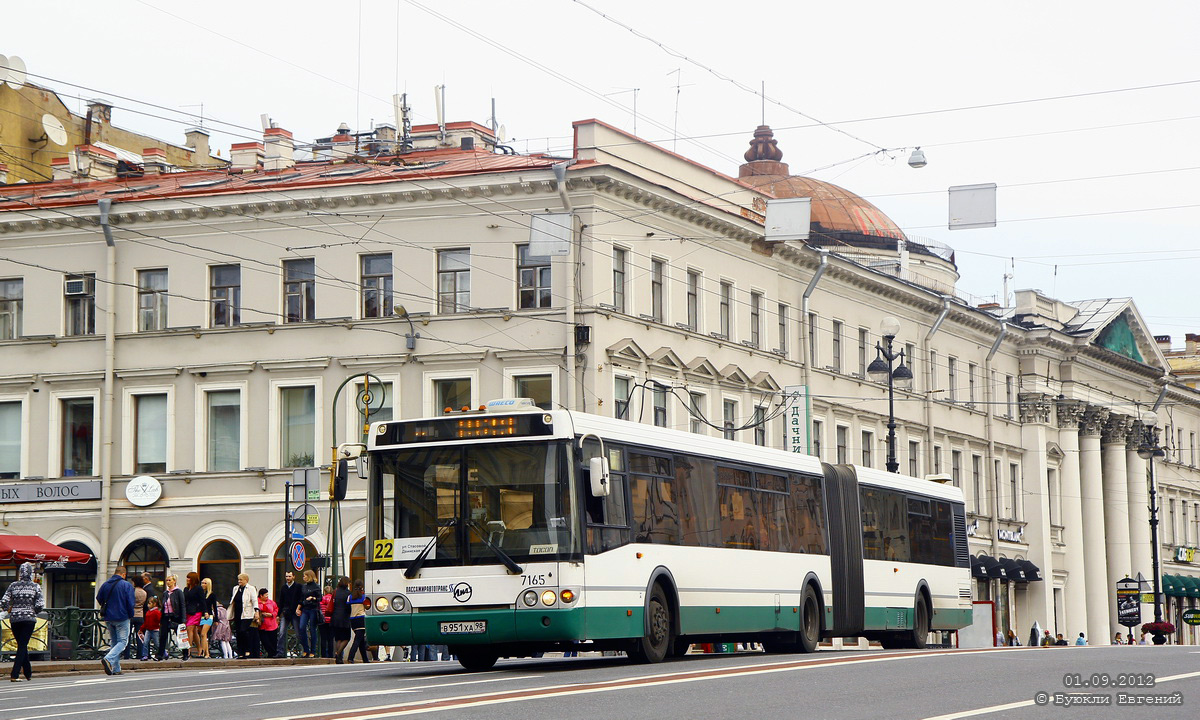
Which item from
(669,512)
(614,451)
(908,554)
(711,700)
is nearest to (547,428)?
(614,451)

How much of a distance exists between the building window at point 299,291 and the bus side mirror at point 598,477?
2601 centimetres

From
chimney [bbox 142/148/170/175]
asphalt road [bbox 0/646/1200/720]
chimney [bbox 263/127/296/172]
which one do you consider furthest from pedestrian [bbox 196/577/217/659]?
chimney [bbox 142/148/170/175]

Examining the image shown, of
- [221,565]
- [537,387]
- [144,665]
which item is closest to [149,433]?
[221,565]

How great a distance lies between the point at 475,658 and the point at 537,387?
866 inches

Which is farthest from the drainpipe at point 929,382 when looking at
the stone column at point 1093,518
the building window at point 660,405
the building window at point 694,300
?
the building window at point 660,405

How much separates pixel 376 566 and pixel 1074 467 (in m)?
56.0

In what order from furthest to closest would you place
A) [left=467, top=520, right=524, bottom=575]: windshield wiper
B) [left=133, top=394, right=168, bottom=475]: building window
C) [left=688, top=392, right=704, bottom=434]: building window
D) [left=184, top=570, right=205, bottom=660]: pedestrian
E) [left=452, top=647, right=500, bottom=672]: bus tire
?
[left=688, top=392, right=704, bottom=434]: building window
[left=133, top=394, right=168, bottom=475]: building window
[left=184, top=570, right=205, bottom=660]: pedestrian
[left=452, top=647, right=500, bottom=672]: bus tire
[left=467, top=520, right=524, bottom=575]: windshield wiper

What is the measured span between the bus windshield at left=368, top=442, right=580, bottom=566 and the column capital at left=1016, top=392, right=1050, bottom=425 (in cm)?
5148

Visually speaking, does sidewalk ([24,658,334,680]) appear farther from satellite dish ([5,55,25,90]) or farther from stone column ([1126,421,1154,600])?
stone column ([1126,421,1154,600])

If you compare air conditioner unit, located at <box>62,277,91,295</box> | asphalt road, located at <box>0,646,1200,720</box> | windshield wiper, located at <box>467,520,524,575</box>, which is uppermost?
air conditioner unit, located at <box>62,277,91,295</box>

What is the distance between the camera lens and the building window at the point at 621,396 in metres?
42.5

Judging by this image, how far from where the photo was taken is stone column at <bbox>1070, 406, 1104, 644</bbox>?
72438 millimetres

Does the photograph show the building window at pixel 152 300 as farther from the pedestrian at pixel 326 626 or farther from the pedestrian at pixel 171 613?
the pedestrian at pixel 326 626

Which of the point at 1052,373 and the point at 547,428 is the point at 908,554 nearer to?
the point at 547,428
